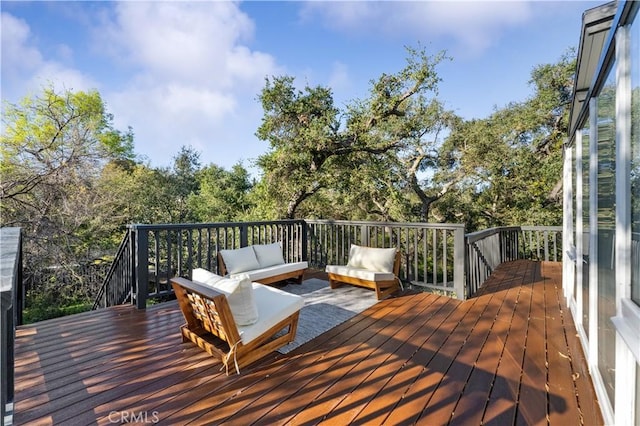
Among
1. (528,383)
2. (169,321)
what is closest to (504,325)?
(528,383)

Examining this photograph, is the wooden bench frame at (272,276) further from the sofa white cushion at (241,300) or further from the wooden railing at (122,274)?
the sofa white cushion at (241,300)

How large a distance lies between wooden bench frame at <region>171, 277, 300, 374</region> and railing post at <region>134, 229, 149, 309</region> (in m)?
1.30

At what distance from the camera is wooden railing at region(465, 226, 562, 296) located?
173 inches

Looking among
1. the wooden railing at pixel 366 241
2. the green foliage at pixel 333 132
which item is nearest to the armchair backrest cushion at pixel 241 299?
the wooden railing at pixel 366 241

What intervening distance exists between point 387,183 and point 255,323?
6.25 metres

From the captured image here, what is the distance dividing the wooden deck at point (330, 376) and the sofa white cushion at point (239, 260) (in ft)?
3.50

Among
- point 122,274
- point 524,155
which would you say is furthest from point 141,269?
point 524,155

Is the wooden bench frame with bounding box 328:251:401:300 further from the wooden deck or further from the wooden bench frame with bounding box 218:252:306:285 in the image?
the wooden deck

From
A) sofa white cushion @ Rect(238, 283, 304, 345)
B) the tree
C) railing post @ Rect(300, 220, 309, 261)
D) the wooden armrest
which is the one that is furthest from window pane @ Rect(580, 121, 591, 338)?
the tree

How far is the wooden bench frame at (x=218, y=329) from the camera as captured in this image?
2203 mm

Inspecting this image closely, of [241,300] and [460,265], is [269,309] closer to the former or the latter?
[241,300]

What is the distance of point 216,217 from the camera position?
13.0 meters

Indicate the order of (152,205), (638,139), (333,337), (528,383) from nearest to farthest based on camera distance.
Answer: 1. (638,139)
2. (528,383)
3. (333,337)
4. (152,205)

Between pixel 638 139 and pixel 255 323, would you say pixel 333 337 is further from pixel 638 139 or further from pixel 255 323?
pixel 638 139
